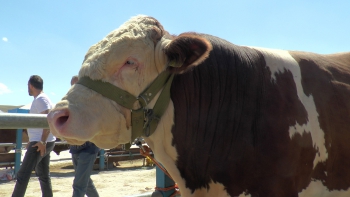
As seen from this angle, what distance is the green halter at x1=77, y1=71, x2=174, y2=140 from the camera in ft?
7.06

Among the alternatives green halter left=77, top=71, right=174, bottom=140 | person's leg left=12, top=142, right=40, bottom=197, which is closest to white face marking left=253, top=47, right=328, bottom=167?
green halter left=77, top=71, right=174, bottom=140

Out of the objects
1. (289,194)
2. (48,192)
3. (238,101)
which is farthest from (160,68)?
(48,192)

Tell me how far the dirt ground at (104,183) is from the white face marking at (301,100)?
216 inches

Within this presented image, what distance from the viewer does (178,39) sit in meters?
2.22

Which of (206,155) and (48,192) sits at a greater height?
(206,155)

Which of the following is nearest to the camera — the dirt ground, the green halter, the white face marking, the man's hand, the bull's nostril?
the bull's nostril

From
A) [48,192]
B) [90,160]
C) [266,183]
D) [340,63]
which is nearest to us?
[266,183]

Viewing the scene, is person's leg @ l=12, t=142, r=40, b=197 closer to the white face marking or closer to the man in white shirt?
the man in white shirt

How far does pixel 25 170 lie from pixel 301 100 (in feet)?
12.8

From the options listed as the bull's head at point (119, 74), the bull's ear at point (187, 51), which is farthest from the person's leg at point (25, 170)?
the bull's ear at point (187, 51)

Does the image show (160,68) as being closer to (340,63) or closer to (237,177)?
(237,177)

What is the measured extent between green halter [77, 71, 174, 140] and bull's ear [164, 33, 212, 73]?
0.38 ft

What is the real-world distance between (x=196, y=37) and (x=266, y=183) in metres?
0.99

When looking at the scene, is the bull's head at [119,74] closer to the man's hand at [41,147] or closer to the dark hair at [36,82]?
the man's hand at [41,147]
